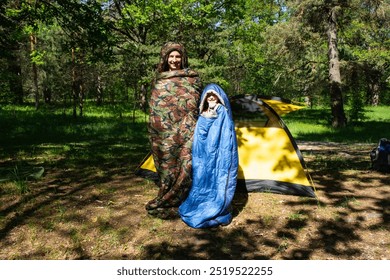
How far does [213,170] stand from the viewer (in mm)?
4113

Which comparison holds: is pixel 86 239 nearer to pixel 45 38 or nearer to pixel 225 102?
pixel 225 102

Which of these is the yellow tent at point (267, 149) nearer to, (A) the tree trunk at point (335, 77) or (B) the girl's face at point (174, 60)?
(B) the girl's face at point (174, 60)

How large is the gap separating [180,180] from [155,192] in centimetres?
131

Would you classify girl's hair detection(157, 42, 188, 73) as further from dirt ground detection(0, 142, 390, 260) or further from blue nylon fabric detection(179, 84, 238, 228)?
dirt ground detection(0, 142, 390, 260)

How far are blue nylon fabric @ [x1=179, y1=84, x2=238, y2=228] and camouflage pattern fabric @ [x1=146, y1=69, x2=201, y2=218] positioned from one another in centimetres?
12

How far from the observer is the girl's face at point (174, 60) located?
4152mm

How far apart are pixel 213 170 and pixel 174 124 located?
79 cm

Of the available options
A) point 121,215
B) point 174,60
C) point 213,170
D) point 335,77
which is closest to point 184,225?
point 213,170

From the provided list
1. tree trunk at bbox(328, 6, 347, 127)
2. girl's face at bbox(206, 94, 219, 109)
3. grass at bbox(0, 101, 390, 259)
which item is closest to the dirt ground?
grass at bbox(0, 101, 390, 259)

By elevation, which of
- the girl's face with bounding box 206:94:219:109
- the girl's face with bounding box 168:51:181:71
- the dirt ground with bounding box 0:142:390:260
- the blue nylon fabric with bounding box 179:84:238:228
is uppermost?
the girl's face with bounding box 168:51:181:71

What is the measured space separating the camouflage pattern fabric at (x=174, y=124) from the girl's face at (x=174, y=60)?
12 centimetres

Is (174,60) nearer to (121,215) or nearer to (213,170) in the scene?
(213,170)

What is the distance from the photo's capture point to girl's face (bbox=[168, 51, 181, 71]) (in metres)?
4.15
